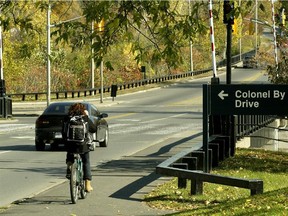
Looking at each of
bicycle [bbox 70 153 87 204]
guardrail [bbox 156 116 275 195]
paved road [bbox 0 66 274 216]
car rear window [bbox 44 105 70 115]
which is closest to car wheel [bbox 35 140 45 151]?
car rear window [bbox 44 105 70 115]

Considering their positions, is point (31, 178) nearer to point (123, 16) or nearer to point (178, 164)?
point (178, 164)

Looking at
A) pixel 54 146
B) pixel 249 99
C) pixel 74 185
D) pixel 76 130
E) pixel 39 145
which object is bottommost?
pixel 54 146

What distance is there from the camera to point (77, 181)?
1448 centimetres

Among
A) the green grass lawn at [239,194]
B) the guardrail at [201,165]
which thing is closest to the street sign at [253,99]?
the guardrail at [201,165]

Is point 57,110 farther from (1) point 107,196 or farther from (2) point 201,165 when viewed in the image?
(1) point 107,196

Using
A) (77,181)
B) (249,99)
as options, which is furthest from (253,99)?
(77,181)

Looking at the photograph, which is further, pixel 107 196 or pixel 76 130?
pixel 76 130

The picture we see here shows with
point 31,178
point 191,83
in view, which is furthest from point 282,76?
point 191,83

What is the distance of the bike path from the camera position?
515 inches

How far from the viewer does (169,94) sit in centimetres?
7619

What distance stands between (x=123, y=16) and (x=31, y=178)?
10.1 metres

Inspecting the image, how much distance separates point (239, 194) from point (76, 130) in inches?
118

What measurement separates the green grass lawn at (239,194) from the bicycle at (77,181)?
45.3 inches

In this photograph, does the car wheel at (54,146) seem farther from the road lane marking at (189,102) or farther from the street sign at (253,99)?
the road lane marking at (189,102)
